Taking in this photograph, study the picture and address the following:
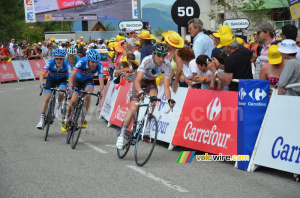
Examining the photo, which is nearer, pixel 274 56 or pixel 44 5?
pixel 274 56

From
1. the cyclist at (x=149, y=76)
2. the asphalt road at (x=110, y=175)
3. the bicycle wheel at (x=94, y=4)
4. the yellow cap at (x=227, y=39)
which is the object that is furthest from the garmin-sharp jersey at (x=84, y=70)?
the bicycle wheel at (x=94, y=4)

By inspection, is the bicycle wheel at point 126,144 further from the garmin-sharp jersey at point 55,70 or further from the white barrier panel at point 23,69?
the white barrier panel at point 23,69

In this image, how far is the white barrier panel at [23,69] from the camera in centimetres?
3353

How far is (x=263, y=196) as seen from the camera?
6.91 meters

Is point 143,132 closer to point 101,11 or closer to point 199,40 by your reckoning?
point 199,40

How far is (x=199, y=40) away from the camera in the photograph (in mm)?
11883

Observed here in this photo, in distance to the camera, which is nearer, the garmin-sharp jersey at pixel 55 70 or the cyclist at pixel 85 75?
the cyclist at pixel 85 75

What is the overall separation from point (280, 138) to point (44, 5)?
61.0 meters

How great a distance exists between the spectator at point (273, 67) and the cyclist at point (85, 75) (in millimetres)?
3667

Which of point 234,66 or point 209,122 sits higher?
point 234,66

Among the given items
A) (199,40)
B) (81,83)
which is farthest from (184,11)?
(81,83)

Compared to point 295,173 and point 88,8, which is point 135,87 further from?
point 88,8

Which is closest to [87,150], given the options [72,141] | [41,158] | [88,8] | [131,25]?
[72,141]

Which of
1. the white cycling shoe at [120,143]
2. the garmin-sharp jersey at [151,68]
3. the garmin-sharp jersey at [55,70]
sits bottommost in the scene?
the white cycling shoe at [120,143]
